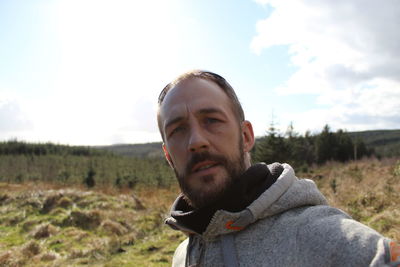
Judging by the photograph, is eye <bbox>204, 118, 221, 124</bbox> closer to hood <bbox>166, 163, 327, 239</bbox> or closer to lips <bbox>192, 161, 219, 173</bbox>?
lips <bbox>192, 161, 219, 173</bbox>

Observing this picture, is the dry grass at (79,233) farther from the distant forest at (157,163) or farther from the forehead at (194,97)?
the distant forest at (157,163)

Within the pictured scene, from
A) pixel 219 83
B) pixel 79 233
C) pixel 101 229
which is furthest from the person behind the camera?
pixel 101 229

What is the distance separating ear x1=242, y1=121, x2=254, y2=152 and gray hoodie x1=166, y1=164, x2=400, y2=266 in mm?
260

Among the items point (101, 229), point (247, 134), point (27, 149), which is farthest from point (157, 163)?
point (27, 149)

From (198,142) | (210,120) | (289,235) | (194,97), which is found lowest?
(289,235)

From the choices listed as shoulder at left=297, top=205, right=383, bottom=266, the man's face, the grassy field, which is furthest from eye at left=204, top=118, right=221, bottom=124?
the grassy field

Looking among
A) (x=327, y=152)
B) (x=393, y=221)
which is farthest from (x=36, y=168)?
(x=393, y=221)

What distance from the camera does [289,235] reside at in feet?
3.42

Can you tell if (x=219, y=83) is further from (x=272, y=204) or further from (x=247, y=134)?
(x=272, y=204)

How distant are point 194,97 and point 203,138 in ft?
0.70

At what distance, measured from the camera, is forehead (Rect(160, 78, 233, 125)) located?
1.42 m

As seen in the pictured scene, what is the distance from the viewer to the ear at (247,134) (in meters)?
1.53

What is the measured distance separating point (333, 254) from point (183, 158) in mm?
710

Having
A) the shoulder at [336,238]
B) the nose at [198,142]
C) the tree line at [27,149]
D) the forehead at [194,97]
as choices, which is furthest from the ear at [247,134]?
the tree line at [27,149]
